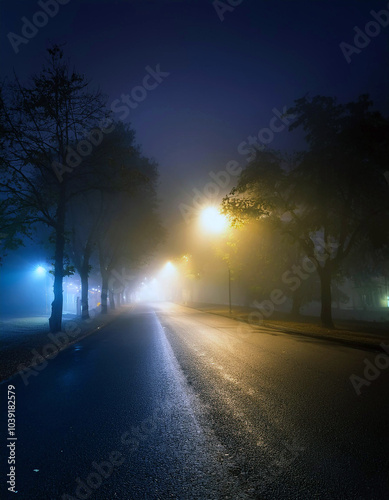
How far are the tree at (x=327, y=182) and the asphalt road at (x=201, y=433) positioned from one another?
36.6 feet

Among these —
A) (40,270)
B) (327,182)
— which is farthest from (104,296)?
(327,182)

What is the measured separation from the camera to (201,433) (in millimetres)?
4289

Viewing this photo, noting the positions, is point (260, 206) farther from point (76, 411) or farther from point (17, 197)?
point (76, 411)

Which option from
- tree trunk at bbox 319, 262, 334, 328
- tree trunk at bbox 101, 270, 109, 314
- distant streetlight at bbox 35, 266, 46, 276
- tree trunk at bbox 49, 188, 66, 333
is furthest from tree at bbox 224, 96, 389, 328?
distant streetlight at bbox 35, 266, 46, 276

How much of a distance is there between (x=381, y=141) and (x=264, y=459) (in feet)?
54.9

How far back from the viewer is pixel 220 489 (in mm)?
2977

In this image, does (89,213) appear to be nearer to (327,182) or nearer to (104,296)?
(104,296)

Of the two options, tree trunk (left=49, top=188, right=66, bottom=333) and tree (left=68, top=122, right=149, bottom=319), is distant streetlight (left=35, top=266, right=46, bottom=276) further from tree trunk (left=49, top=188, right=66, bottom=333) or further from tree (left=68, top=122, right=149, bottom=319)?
tree trunk (left=49, top=188, right=66, bottom=333)

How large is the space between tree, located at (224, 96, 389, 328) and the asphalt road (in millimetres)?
11159

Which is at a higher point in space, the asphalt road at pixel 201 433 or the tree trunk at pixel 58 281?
the tree trunk at pixel 58 281

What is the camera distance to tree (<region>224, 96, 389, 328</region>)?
16328 millimetres

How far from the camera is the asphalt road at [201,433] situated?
3.07 metres

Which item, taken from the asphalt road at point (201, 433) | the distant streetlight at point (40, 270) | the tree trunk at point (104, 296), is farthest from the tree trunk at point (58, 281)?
the distant streetlight at point (40, 270)

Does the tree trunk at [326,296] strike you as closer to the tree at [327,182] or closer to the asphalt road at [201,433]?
the tree at [327,182]
